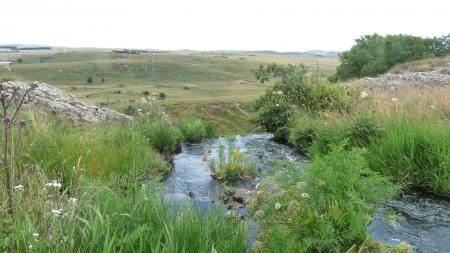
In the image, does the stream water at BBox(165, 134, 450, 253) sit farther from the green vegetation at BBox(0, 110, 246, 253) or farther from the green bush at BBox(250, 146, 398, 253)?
the green vegetation at BBox(0, 110, 246, 253)

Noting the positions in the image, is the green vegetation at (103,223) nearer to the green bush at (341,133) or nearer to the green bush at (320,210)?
the green bush at (320,210)

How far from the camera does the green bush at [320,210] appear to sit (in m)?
4.06

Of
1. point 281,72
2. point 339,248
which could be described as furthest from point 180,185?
point 281,72

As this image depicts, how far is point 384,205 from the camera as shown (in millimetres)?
6883

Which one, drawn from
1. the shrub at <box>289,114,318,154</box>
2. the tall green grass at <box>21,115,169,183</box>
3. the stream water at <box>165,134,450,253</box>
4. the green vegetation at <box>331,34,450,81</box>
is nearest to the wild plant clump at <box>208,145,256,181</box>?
the stream water at <box>165,134,450,253</box>

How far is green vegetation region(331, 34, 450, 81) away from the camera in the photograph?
45781 millimetres

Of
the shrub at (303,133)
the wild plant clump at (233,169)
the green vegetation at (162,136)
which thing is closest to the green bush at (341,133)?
the shrub at (303,133)

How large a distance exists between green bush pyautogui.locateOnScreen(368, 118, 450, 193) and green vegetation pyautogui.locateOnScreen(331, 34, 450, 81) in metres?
37.5

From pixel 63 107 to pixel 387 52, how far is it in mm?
39662

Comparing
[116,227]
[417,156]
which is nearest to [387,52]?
[417,156]

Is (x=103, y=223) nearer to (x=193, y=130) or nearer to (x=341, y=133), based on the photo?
(x=341, y=133)

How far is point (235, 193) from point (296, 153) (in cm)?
509

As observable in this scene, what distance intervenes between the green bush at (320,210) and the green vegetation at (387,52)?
41.6 metres

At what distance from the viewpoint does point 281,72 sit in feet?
55.4
